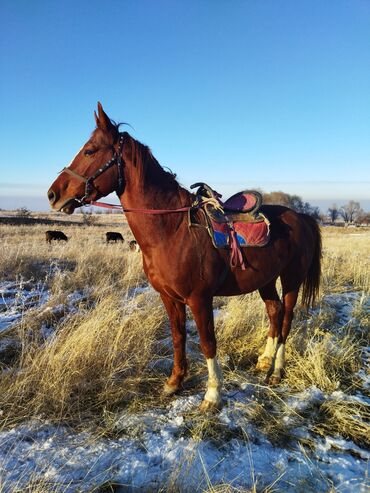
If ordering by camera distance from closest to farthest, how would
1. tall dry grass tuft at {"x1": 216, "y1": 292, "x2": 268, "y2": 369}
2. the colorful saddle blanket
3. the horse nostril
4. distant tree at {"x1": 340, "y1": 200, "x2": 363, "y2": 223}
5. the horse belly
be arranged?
the horse nostril < the colorful saddle blanket < the horse belly < tall dry grass tuft at {"x1": 216, "y1": 292, "x2": 268, "y2": 369} < distant tree at {"x1": 340, "y1": 200, "x2": 363, "y2": 223}

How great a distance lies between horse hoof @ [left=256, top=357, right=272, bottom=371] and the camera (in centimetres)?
369

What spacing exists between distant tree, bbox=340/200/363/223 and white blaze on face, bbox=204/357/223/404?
87021mm

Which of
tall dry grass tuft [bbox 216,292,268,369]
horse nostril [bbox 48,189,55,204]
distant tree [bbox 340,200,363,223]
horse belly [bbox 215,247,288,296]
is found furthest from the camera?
distant tree [bbox 340,200,363,223]

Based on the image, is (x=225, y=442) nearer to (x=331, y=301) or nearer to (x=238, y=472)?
(x=238, y=472)

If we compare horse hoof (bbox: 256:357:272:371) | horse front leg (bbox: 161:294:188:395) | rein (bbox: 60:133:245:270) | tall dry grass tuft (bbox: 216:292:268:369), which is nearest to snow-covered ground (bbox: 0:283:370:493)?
horse front leg (bbox: 161:294:188:395)

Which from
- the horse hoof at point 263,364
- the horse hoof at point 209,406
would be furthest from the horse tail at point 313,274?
the horse hoof at point 209,406

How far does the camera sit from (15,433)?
2459 millimetres

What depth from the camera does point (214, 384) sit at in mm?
3018

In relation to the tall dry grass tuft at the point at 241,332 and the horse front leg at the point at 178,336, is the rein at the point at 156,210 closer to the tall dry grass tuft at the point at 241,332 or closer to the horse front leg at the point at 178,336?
the horse front leg at the point at 178,336

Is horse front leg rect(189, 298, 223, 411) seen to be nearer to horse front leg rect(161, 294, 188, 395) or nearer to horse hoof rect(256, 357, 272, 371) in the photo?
horse front leg rect(161, 294, 188, 395)

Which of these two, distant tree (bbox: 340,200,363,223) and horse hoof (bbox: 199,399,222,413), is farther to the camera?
distant tree (bbox: 340,200,363,223)

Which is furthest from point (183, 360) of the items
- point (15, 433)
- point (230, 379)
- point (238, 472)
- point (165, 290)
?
point (15, 433)

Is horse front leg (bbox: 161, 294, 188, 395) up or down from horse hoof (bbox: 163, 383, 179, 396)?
up

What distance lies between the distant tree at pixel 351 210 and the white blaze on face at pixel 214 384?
87.0 meters
